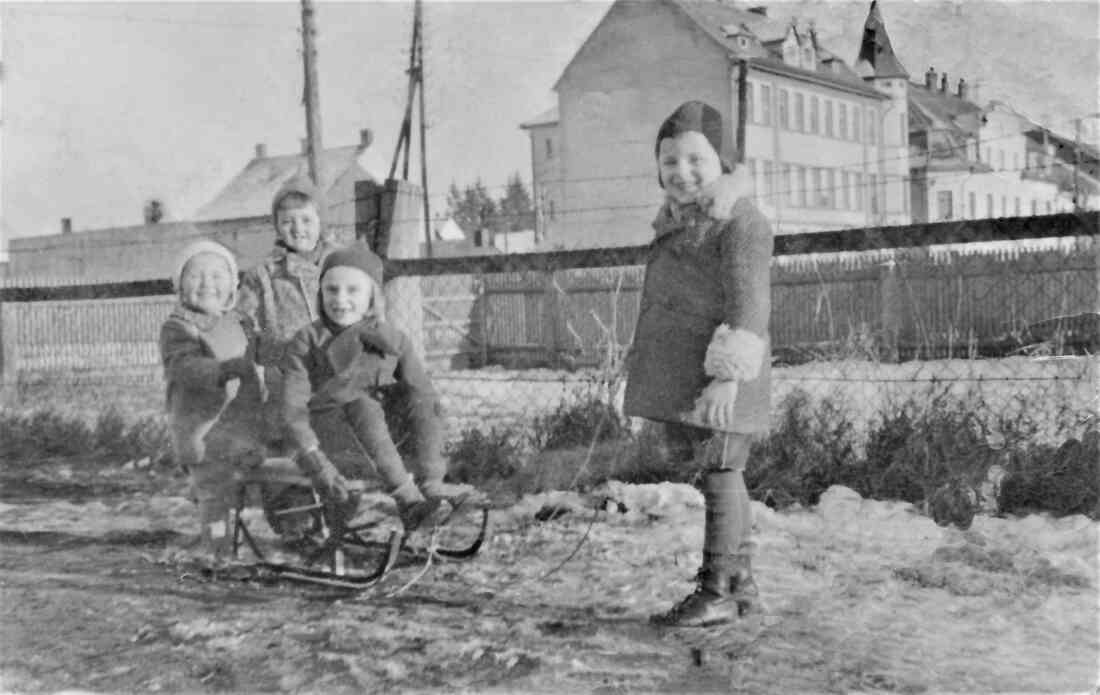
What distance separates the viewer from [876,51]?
5.33 meters

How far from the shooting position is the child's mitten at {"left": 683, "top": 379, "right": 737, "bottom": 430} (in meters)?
3.11

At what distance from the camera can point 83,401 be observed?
26.8 ft

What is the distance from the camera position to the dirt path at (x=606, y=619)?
2777 millimetres

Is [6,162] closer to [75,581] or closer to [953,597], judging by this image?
[75,581]

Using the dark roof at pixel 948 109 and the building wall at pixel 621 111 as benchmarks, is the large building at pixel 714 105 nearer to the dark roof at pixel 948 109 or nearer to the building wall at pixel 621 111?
the building wall at pixel 621 111

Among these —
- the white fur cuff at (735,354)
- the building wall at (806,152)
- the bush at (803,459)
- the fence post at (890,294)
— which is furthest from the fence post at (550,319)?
the white fur cuff at (735,354)

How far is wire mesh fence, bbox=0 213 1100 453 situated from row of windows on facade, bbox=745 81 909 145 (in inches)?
114

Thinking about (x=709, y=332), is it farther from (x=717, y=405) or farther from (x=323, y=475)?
(x=323, y=475)

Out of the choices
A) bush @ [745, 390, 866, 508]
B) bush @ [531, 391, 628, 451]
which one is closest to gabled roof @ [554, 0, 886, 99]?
bush @ [531, 391, 628, 451]

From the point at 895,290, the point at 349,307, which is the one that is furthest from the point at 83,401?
the point at 895,290

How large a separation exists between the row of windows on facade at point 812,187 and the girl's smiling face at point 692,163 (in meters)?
10.9

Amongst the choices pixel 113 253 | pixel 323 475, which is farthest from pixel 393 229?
pixel 113 253

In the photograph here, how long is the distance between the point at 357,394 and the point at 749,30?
19.9 metres

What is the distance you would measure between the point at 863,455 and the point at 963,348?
490cm
